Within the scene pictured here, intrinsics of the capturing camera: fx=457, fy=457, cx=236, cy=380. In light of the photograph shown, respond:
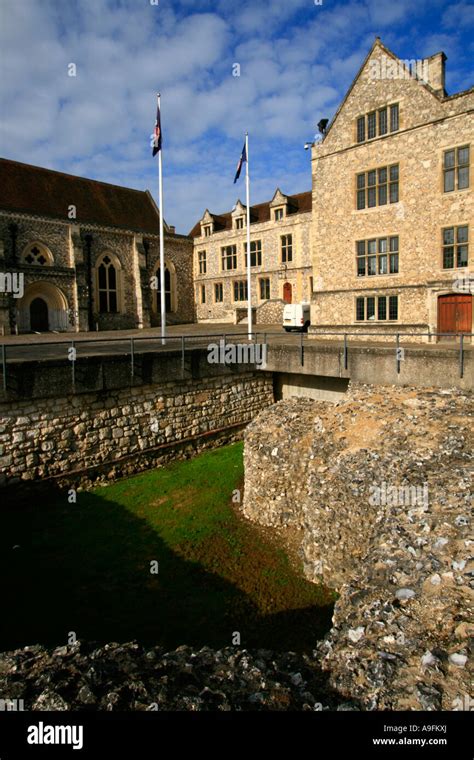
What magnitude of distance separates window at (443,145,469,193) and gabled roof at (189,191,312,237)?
56.9ft

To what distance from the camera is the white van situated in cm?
2844

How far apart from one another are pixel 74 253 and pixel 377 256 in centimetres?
2266

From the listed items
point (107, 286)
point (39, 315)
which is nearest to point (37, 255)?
point (39, 315)

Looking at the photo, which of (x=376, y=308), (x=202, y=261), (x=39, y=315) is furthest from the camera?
(x=202, y=261)

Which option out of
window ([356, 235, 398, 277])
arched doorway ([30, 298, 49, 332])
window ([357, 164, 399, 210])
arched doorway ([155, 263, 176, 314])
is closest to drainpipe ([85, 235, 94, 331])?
arched doorway ([30, 298, 49, 332])

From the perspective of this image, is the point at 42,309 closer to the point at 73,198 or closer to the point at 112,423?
the point at 73,198

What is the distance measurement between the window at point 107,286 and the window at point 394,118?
23.8 metres

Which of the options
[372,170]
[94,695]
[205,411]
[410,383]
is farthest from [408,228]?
[94,695]

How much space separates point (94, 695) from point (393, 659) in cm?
272

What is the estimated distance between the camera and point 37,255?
108ft

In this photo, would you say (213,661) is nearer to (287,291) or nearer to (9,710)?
(9,710)

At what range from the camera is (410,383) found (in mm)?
13266

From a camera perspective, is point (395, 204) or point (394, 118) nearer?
point (394, 118)

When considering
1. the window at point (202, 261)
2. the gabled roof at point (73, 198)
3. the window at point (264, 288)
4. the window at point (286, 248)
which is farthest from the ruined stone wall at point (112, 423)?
the window at point (202, 261)
